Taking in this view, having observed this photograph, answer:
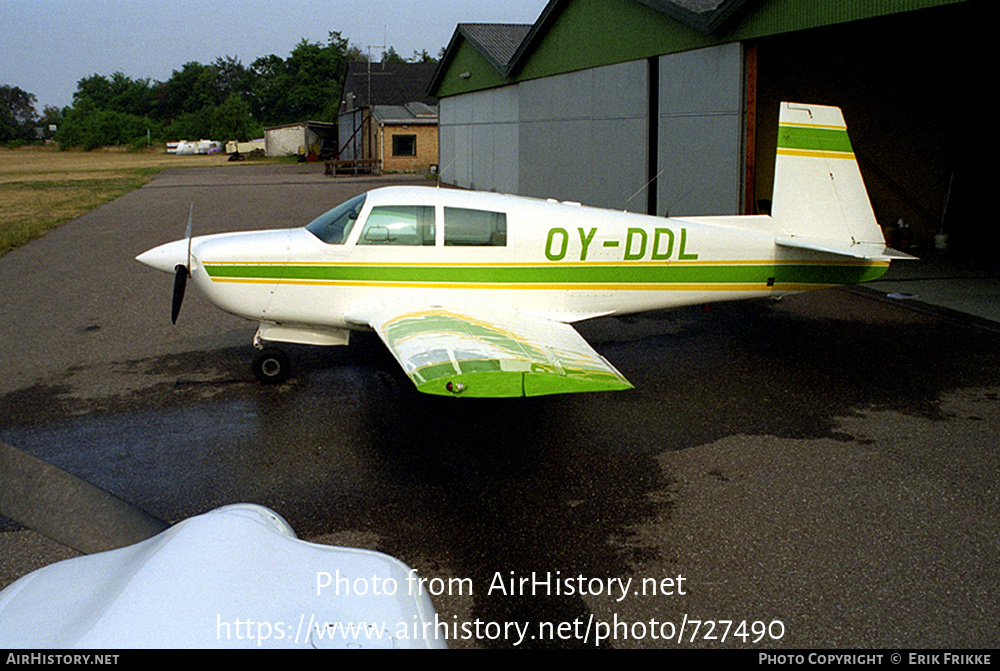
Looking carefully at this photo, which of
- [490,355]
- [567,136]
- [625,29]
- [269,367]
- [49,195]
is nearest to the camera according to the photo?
[490,355]

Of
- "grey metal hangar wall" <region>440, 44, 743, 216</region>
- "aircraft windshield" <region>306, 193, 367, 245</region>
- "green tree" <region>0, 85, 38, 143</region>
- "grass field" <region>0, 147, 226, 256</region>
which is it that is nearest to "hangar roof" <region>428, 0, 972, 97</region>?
"grey metal hangar wall" <region>440, 44, 743, 216</region>

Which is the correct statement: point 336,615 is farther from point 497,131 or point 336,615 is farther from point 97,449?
point 497,131

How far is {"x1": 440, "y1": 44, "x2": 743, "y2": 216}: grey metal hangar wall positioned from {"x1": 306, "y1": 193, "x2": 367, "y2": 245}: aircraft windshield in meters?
7.13

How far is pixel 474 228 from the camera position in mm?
8078

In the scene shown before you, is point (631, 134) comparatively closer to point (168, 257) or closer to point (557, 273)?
point (557, 273)

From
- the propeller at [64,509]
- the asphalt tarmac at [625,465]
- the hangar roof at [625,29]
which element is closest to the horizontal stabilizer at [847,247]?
the asphalt tarmac at [625,465]

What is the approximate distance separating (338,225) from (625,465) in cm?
375

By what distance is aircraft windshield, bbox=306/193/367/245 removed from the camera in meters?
7.95

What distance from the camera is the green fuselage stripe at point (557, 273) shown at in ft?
25.8

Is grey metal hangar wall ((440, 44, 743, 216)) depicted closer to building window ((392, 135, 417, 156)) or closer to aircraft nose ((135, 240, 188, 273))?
aircraft nose ((135, 240, 188, 273))

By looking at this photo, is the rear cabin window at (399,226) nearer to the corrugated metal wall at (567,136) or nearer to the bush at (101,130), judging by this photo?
the corrugated metal wall at (567,136)

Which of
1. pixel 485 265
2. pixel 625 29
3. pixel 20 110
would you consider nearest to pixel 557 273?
pixel 485 265

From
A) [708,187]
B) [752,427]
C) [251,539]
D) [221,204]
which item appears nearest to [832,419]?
[752,427]

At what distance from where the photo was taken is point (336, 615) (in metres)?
2.12
